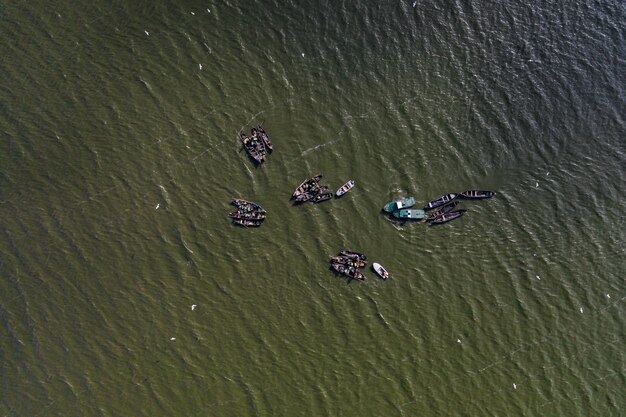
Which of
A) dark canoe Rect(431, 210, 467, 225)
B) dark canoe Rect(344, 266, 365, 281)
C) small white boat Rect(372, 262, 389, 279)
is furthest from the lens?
dark canoe Rect(431, 210, 467, 225)

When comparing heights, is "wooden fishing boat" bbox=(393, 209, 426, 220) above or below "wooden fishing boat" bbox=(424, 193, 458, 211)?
below

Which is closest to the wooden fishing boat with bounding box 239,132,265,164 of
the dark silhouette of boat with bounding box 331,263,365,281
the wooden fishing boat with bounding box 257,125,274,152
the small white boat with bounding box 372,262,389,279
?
the wooden fishing boat with bounding box 257,125,274,152

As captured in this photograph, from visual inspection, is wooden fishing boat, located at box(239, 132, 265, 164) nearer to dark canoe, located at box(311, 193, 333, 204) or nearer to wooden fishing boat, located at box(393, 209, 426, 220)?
dark canoe, located at box(311, 193, 333, 204)

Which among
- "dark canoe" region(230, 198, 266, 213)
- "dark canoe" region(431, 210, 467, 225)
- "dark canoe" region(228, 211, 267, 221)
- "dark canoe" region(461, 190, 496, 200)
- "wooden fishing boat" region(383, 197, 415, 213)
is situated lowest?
"dark canoe" region(431, 210, 467, 225)

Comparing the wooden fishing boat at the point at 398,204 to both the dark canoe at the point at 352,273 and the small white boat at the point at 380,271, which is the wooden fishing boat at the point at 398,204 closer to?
the small white boat at the point at 380,271

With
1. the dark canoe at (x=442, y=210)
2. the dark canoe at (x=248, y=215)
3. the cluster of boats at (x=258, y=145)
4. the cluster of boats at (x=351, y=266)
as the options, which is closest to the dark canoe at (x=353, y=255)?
the cluster of boats at (x=351, y=266)

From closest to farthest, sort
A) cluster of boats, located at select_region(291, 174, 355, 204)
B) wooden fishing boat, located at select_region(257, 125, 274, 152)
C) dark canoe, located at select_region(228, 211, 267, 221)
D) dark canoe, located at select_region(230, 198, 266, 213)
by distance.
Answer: dark canoe, located at select_region(228, 211, 267, 221)
dark canoe, located at select_region(230, 198, 266, 213)
cluster of boats, located at select_region(291, 174, 355, 204)
wooden fishing boat, located at select_region(257, 125, 274, 152)
